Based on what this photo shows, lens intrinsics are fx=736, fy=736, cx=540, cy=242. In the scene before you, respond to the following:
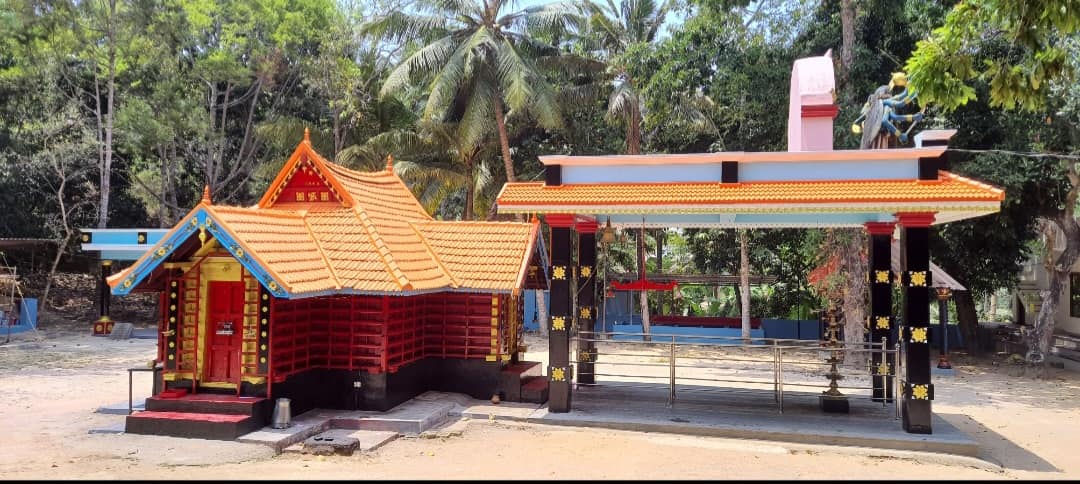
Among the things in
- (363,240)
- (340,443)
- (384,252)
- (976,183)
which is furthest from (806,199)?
(340,443)

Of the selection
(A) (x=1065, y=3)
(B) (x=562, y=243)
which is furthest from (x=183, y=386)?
(A) (x=1065, y=3)

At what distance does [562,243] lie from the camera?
11805mm

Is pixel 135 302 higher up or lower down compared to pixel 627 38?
lower down

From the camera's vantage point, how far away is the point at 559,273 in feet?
38.2

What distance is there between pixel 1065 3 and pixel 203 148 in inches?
1164

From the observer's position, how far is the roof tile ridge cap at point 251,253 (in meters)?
9.77

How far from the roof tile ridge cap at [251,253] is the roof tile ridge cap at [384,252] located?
172cm

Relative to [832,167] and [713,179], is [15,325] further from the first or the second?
[832,167]

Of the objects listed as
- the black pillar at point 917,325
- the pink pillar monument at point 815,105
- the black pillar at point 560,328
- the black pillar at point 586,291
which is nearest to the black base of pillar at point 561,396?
the black pillar at point 560,328

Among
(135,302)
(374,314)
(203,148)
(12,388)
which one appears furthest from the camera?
(135,302)

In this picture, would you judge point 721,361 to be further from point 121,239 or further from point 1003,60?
point 121,239

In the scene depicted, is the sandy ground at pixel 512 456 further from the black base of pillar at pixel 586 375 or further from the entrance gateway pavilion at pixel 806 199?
the black base of pillar at pixel 586 375

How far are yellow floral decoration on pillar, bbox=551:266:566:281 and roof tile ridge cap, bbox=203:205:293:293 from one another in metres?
3.98

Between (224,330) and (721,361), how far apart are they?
12447 millimetres
